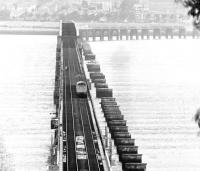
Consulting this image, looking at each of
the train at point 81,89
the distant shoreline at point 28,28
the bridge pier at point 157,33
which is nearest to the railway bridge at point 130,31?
the bridge pier at point 157,33

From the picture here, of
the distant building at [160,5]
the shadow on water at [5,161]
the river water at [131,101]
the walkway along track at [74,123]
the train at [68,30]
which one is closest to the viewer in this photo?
the walkway along track at [74,123]

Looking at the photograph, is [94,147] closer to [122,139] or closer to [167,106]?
[122,139]

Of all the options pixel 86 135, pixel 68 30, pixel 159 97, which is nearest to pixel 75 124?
pixel 86 135

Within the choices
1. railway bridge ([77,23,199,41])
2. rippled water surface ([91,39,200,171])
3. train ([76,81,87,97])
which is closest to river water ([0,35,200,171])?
rippled water surface ([91,39,200,171])

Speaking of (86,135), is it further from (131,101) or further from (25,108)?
(131,101)

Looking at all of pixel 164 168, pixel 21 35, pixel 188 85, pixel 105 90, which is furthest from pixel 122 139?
pixel 21 35

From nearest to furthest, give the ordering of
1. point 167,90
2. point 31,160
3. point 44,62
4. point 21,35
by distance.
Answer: point 31,160, point 167,90, point 44,62, point 21,35

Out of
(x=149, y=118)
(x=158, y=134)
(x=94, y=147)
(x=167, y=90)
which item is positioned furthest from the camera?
(x=167, y=90)

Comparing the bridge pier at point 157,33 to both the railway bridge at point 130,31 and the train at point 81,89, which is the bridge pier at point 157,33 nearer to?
the railway bridge at point 130,31
